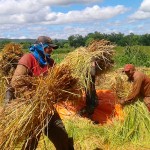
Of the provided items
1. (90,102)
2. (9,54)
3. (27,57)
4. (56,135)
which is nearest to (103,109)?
(90,102)

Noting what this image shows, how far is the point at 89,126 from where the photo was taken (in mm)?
7766

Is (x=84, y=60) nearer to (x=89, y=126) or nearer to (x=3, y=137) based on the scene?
(x=89, y=126)

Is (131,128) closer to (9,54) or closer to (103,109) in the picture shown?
(103,109)

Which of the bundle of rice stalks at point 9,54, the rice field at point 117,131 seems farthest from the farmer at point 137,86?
the bundle of rice stalks at point 9,54

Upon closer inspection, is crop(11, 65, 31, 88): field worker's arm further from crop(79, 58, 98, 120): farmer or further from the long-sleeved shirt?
crop(79, 58, 98, 120): farmer

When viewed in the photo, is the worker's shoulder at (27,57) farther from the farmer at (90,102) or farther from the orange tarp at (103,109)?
the farmer at (90,102)

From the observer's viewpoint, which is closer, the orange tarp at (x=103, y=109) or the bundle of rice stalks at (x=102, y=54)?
the orange tarp at (x=103, y=109)

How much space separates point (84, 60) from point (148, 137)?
7.04 feet

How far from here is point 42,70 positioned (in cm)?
538

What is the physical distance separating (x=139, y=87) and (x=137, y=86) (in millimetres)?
44

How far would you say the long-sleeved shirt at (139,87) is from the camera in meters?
7.74

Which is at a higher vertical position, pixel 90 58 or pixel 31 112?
pixel 90 58

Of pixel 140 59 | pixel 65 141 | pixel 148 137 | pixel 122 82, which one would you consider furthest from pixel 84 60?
pixel 140 59

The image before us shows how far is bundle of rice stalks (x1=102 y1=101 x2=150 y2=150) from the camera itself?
7336 millimetres
